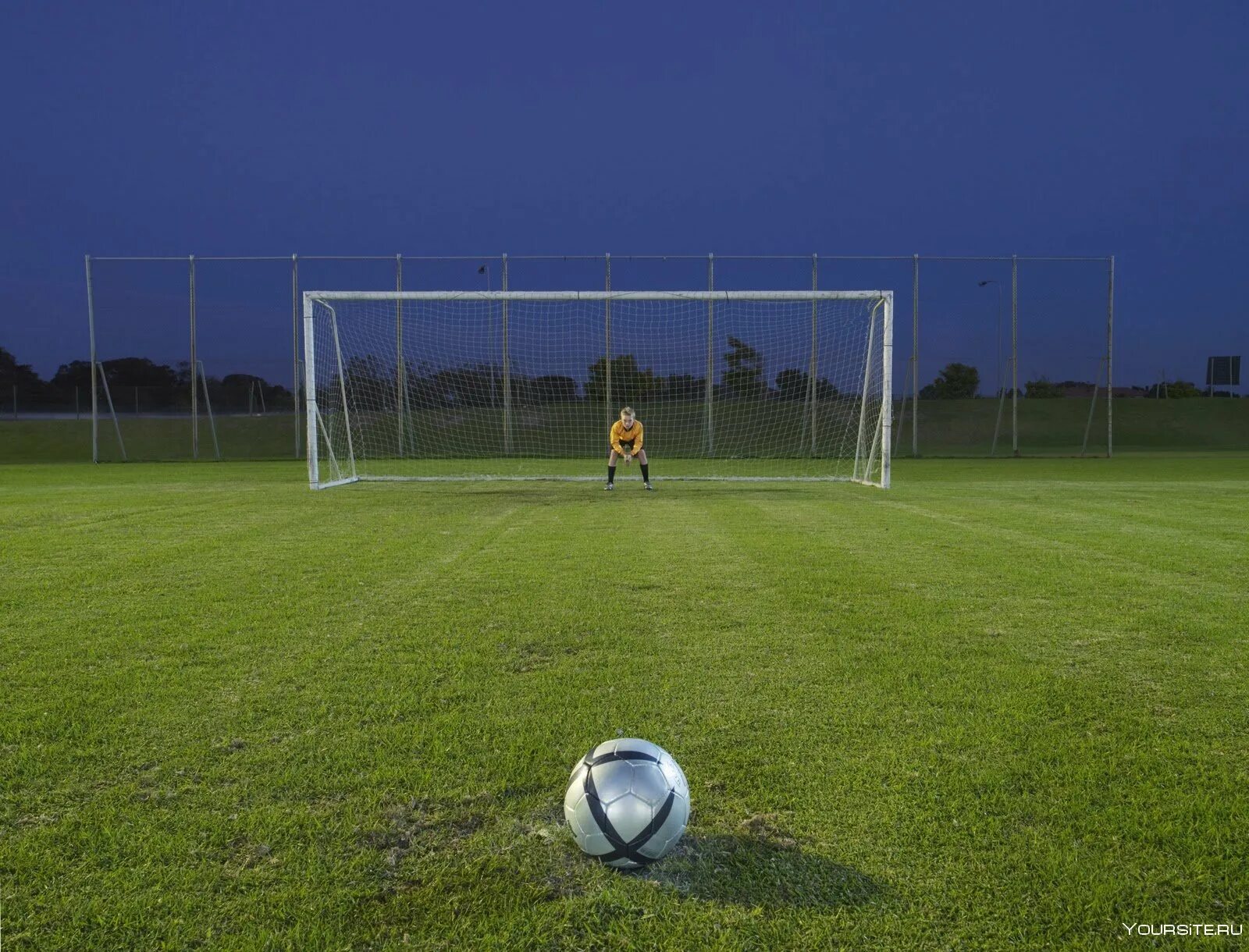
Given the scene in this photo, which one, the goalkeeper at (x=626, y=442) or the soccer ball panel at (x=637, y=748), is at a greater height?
the goalkeeper at (x=626, y=442)

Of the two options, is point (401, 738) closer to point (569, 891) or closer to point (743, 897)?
point (569, 891)

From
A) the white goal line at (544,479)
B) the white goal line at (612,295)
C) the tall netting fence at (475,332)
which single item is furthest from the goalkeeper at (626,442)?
the tall netting fence at (475,332)

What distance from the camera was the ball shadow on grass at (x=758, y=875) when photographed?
221 centimetres

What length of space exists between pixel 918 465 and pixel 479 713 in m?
21.3

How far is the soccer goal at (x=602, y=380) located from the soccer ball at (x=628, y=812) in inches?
804

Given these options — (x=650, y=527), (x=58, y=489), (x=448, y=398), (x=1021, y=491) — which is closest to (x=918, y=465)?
(x=1021, y=491)

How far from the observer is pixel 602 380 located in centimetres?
2544

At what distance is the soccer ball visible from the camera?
2346 mm

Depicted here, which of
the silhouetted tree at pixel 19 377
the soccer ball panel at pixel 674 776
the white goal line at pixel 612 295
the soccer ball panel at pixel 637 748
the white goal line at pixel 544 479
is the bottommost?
the white goal line at pixel 544 479

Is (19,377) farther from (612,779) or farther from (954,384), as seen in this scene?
(612,779)

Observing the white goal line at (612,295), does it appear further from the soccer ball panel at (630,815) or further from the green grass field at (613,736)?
the soccer ball panel at (630,815)

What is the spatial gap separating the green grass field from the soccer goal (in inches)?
675

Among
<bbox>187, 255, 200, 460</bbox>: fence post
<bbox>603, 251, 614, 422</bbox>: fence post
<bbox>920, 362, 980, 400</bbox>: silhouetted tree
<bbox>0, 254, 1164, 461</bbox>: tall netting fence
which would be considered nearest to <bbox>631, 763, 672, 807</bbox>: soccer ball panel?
<bbox>0, 254, 1164, 461</bbox>: tall netting fence

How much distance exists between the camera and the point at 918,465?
75.2 feet
